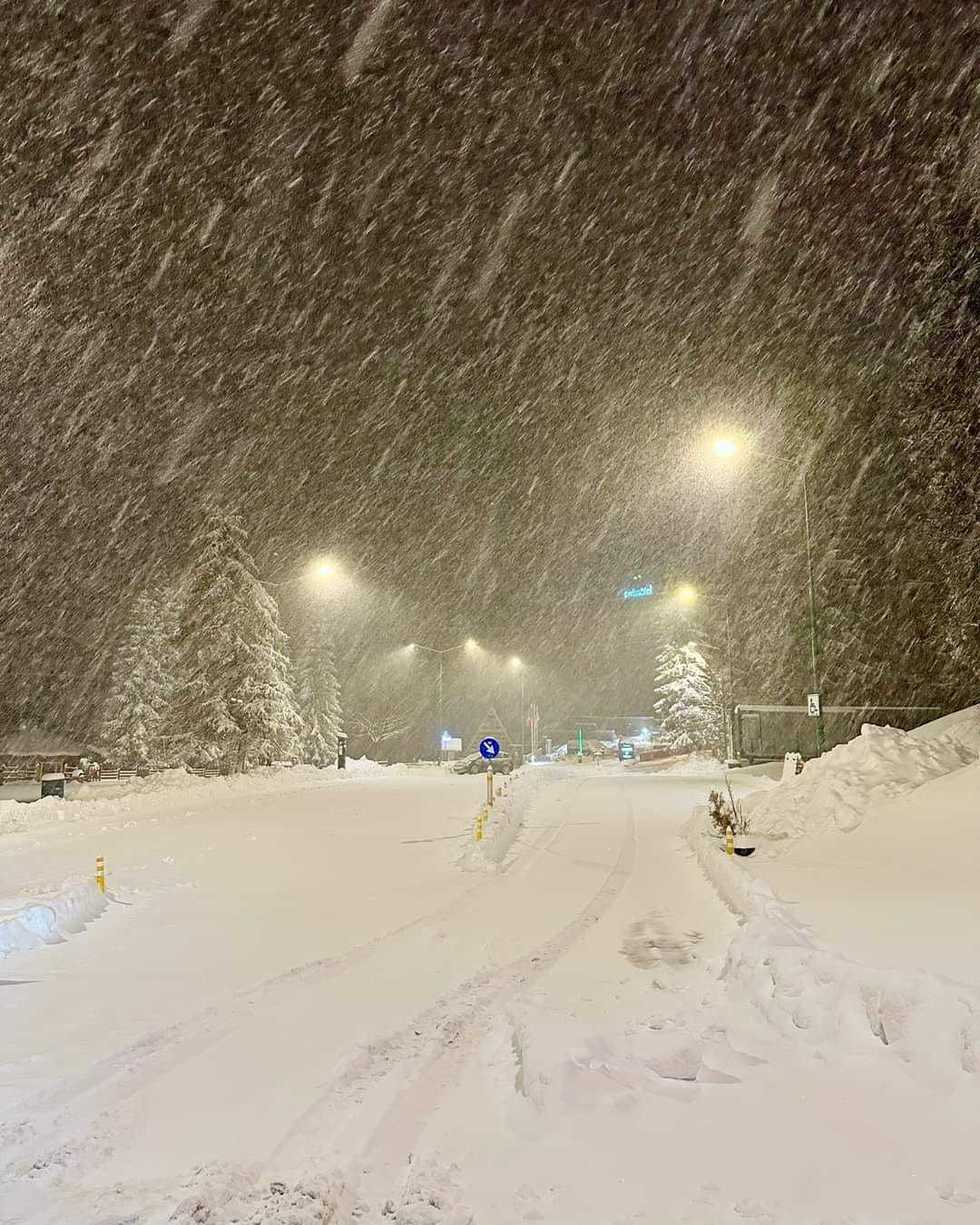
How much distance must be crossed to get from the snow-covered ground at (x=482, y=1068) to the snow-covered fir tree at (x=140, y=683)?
46.6m

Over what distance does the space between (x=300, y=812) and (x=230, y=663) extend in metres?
16.8

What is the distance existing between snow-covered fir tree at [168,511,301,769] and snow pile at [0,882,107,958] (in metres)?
30.5

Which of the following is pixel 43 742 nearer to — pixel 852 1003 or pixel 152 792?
pixel 152 792

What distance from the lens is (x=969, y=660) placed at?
81.3 feet

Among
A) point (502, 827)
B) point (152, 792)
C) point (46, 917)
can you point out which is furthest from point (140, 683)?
point (46, 917)

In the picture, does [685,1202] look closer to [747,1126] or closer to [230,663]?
[747,1126]

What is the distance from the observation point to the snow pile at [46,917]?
1004 cm

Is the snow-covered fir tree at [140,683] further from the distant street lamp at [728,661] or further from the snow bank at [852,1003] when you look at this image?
the snow bank at [852,1003]

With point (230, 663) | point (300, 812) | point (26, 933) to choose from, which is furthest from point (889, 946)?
point (230, 663)

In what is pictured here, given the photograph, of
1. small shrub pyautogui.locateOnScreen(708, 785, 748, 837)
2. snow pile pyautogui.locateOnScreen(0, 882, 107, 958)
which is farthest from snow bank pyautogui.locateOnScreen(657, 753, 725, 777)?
snow pile pyautogui.locateOnScreen(0, 882, 107, 958)

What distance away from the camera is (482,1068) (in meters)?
6.28

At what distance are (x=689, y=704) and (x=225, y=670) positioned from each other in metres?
32.4

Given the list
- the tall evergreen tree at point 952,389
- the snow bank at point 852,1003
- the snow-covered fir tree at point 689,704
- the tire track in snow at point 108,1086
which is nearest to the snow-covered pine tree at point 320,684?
the snow-covered fir tree at point 689,704

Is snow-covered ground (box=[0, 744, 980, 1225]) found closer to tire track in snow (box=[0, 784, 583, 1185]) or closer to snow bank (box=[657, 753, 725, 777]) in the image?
tire track in snow (box=[0, 784, 583, 1185])
